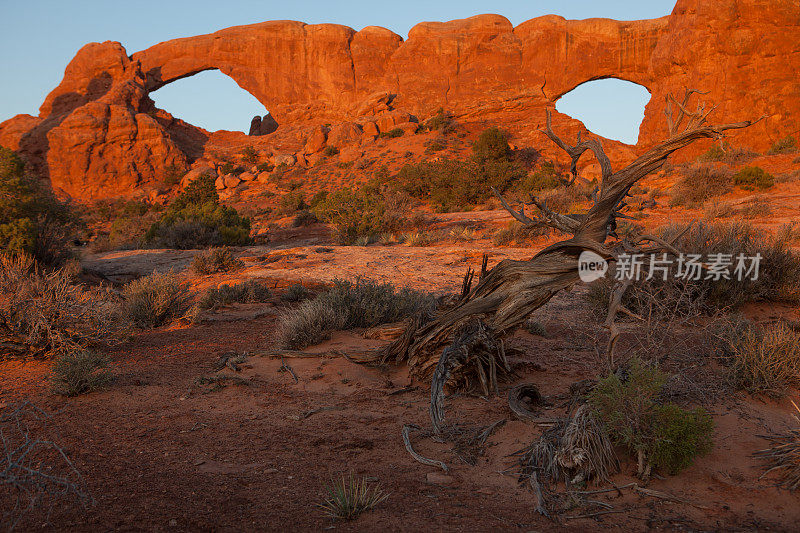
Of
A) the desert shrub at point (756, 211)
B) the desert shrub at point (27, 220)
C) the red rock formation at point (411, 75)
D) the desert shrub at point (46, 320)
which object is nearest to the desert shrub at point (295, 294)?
the desert shrub at point (46, 320)

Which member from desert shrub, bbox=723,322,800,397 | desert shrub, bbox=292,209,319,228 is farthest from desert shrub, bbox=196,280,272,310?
desert shrub, bbox=292,209,319,228

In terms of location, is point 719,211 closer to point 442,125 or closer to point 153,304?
point 153,304

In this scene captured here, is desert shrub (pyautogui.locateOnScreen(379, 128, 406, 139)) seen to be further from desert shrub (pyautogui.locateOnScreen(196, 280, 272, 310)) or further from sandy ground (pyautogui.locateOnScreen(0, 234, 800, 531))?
sandy ground (pyautogui.locateOnScreen(0, 234, 800, 531))

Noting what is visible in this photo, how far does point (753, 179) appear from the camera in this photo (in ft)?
53.1

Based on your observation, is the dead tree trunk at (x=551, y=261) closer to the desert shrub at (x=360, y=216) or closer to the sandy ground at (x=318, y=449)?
the sandy ground at (x=318, y=449)

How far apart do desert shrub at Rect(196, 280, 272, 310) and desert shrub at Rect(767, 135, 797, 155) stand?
2734 cm

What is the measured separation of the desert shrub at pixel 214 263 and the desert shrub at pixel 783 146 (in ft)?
89.2

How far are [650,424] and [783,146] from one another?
30745 millimetres

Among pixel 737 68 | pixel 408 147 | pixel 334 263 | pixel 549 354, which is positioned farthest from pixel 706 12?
pixel 549 354

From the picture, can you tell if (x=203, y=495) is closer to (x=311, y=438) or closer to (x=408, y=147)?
(x=311, y=438)

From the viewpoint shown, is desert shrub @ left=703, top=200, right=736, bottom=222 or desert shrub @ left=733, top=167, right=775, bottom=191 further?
desert shrub @ left=733, top=167, right=775, bottom=191

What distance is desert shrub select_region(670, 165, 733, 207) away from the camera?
616 inches

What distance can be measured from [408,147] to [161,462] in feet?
123

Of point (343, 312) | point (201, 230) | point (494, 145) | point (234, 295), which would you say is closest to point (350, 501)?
point (343, 312)
